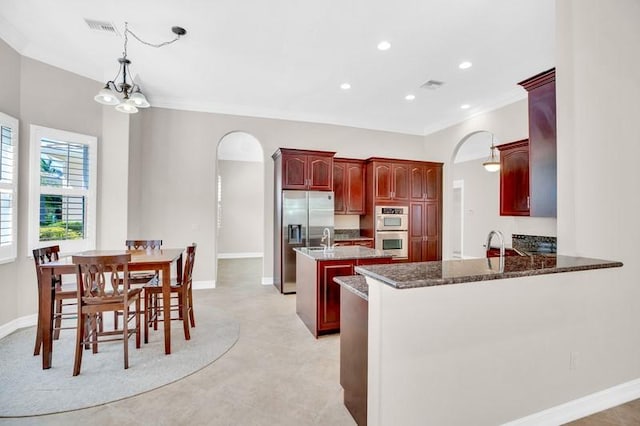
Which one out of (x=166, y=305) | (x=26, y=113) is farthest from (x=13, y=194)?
(x=166, y=305)

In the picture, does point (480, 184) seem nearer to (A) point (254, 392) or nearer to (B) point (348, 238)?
(B) point (348, 238)

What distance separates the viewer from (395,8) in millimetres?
2842

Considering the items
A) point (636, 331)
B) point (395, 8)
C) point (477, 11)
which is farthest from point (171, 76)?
point (636, 331)

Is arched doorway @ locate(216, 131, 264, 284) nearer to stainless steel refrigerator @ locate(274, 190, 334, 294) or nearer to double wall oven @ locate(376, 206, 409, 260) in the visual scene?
stainless steel refrigerator @ locate(274, 190, 334, 294)

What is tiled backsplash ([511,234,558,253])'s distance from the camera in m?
4.19

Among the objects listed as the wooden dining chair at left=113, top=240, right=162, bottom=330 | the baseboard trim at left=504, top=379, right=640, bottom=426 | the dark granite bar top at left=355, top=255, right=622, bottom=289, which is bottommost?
the baseboard trim at left=504, top=379, right=640, bottom=426

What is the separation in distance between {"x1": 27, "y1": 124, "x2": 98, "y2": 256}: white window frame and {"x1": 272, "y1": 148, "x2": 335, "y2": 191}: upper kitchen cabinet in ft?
8.86

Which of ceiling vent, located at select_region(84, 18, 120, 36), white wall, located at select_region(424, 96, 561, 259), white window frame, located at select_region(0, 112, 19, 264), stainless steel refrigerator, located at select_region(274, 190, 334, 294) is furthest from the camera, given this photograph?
stainless steel refrigerator, located at select_region(274, 190, 334, 294)

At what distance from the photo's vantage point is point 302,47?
355cm

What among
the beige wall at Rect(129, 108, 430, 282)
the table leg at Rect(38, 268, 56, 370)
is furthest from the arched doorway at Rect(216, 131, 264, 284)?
the table leg at Rect(38, 268, 56, 370)

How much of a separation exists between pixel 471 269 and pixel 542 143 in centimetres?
238

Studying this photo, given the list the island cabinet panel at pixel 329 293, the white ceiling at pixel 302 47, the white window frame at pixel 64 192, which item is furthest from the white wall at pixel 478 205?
the white window frame at pixel 64 192

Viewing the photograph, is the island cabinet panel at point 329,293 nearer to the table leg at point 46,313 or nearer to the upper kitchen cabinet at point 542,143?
the upper kitchen cabinet at point 542,143

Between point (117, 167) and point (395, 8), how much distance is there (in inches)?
166
